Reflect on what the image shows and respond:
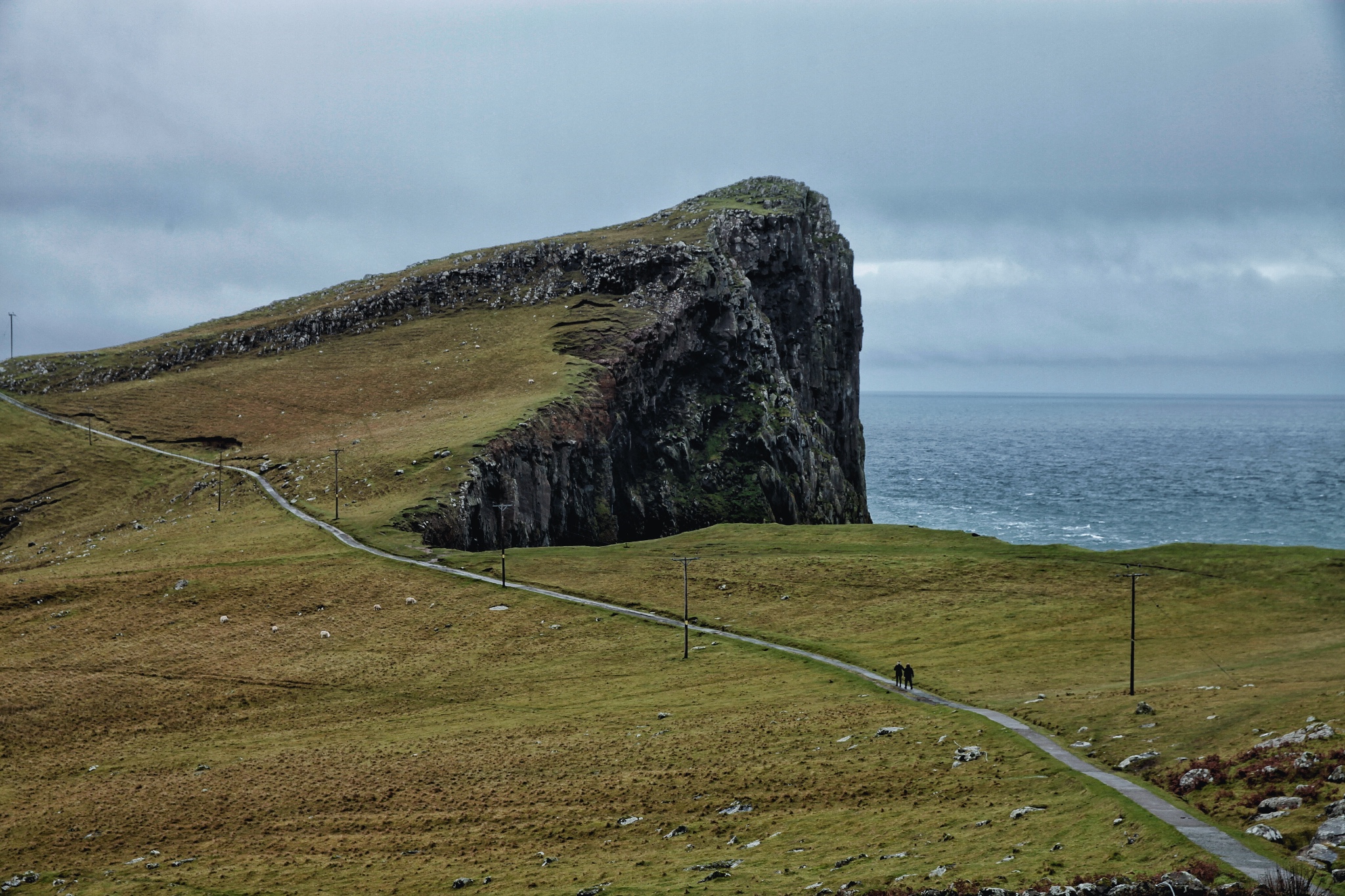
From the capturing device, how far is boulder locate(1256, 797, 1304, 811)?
35.0 metres

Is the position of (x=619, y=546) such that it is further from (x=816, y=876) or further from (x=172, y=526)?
(x=816, y=876)

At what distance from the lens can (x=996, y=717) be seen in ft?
178

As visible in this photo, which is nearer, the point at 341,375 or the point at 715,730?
the point at 715,730

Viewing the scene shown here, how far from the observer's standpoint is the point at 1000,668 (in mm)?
67188

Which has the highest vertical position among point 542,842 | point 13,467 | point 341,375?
point 341,375

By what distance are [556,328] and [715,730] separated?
122 meters

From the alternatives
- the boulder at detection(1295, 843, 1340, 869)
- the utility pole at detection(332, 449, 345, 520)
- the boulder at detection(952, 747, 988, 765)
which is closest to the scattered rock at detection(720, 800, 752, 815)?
the boulder at detection(952, 747, 988, 765)

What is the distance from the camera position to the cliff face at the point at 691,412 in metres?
128

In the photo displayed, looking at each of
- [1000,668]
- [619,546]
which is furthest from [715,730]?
[619,546]

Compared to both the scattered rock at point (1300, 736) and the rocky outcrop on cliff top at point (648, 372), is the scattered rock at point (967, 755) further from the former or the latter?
the rocky outcrop on cliff top at point (648, 372)

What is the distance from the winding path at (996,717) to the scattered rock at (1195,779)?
132 cm

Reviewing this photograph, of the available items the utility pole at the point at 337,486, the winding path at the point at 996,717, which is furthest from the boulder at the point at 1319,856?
the utility pole at the point at 337,486

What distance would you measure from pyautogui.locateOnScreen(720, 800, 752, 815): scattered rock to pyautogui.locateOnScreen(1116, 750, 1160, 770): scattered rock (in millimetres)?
15919

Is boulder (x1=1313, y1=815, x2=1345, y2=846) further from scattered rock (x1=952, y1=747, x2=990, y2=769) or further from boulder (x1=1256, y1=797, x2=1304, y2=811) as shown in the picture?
scattered rock (x1=952, y1=747, x2=990, y2=769)
